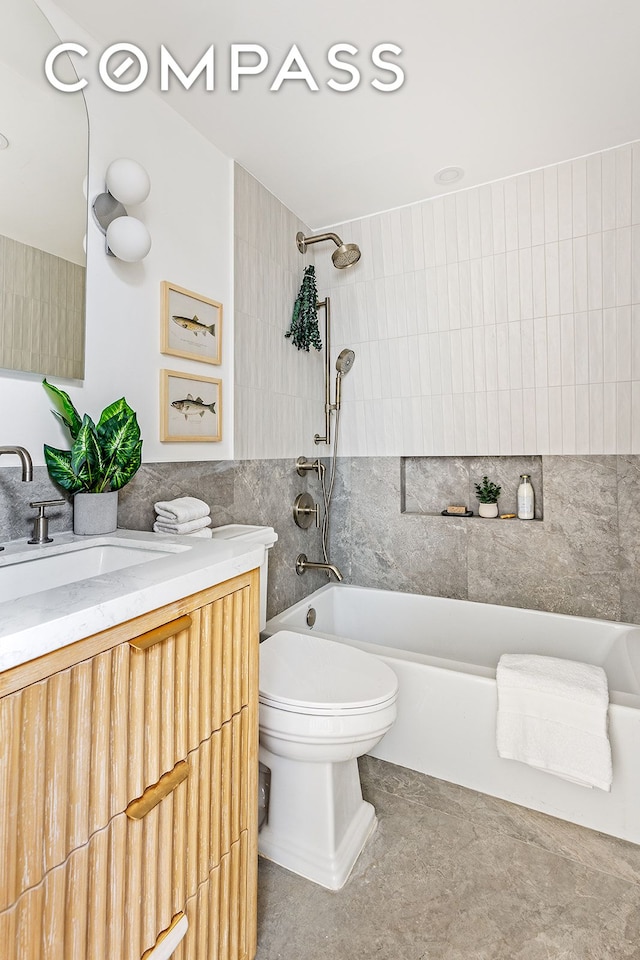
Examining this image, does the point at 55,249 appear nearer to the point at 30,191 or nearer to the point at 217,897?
the point at 30,191

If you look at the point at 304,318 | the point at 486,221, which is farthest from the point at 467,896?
the point at 486,221

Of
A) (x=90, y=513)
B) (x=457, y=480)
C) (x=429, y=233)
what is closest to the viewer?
(x=90, y=513)

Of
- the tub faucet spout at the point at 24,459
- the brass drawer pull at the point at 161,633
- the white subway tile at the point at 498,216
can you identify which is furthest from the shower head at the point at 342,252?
the brass drawer pull at the point at 161,633

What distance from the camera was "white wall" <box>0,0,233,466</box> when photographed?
→ 4.48 feet

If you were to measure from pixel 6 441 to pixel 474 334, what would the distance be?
2.11 m

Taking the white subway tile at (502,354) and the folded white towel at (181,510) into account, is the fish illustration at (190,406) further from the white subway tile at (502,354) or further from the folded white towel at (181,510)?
the white subway tile at (502,354)

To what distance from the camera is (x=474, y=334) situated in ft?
7.98

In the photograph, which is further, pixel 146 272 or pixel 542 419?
pixel 542 419

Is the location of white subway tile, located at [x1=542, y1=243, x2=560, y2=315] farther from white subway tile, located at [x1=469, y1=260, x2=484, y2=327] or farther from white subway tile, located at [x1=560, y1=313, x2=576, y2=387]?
white subway tile, located at [x1=469, y1=260, x2=484, y2=327]

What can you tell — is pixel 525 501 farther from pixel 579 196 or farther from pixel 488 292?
pixel 579 196

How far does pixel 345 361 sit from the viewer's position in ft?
8.93

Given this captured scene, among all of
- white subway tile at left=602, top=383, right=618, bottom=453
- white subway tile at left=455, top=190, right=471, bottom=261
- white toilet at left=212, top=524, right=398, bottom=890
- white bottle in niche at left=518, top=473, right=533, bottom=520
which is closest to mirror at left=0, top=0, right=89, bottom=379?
white toilet at left=212, top=524, right=398, bottom=890

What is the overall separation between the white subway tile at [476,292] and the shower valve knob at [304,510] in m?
1.26

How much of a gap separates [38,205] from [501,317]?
6.53ft
